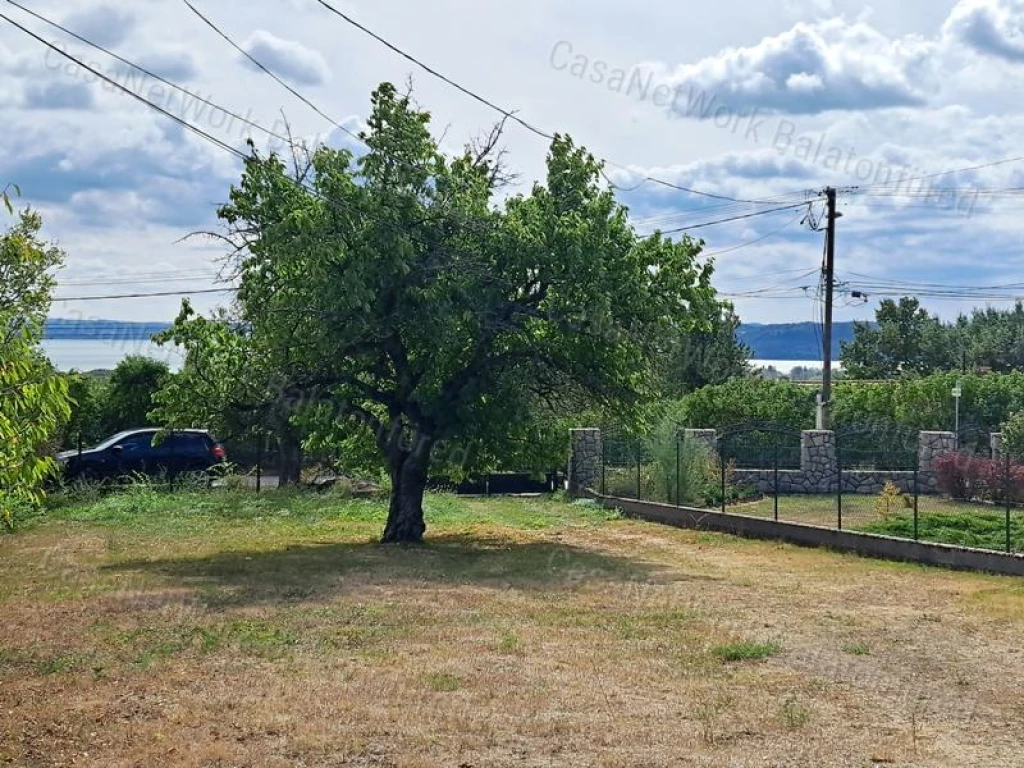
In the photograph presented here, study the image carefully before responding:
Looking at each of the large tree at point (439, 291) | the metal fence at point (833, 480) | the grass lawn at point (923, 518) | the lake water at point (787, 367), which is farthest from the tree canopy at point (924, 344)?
the large tree at point (439, 291)

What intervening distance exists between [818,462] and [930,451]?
277cm

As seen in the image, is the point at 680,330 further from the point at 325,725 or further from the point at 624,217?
the point at 325,725

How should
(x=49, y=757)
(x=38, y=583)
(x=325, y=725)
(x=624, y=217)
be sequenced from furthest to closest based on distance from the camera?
(x=624, y=217)
(x=38, y=583)
(x=325, y=725)
(x=49, y=757)

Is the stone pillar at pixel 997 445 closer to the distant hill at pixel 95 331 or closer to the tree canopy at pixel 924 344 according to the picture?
the distant hill at pixel 95 331

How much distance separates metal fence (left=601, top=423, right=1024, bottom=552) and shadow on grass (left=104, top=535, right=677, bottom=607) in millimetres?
5509

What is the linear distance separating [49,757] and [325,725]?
176cm

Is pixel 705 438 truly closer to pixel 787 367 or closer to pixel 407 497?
pixel 407 497

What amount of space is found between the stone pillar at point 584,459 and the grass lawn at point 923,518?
453 cm

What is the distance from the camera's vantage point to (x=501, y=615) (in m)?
13.3

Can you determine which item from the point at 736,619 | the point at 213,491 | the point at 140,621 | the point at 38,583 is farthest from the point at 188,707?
the point at 213,491

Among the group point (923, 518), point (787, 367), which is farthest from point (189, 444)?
point (787, 367)

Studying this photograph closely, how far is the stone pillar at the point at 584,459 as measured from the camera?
3159 centimetres

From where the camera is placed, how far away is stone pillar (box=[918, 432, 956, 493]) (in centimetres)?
3017

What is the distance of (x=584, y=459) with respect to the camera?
3173 cm
